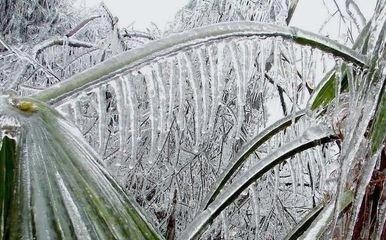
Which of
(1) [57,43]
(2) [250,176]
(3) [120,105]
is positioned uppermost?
(1) [57,43]

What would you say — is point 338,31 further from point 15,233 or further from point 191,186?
point 15,233

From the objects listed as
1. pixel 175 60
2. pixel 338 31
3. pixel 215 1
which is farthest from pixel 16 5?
pixel 175 60

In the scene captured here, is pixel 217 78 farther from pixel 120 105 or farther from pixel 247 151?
pixel 247 151

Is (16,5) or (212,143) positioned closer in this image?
(212,143)

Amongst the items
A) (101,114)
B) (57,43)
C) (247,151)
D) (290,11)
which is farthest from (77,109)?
(57,43)

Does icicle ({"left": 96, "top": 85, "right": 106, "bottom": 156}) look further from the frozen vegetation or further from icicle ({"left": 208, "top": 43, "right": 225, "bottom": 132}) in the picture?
icicle ({"left": 208, "top": 43, "right": 225, "bottom": 132})

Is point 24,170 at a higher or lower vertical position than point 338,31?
lower

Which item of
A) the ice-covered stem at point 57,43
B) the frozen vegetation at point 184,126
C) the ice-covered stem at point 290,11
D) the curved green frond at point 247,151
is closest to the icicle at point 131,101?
the frozen vegetation at point 184,126
